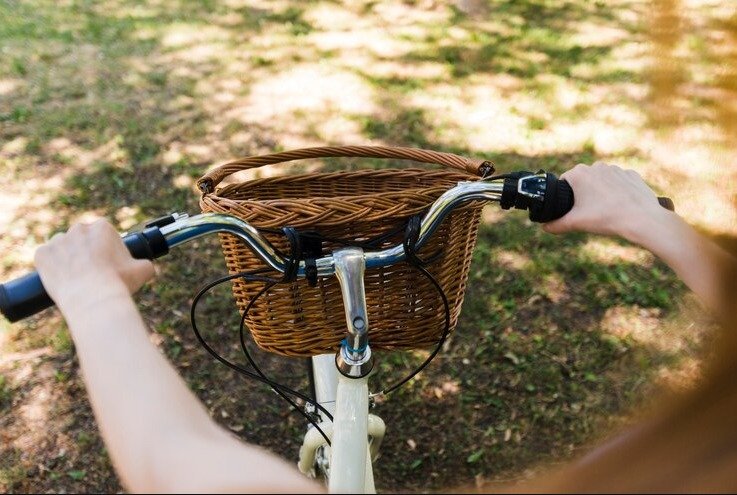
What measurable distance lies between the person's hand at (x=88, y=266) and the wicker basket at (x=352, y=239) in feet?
0.81

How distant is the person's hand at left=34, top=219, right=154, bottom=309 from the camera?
100cm

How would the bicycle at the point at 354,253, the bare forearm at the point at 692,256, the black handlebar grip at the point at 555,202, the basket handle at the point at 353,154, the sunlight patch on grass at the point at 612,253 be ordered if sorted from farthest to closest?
the sunlight patch on grass at the point at 612,253 < the basket handle at the point at 353,154 < the black handlebar grip at the point at 555,202 < the bicycle at the point at 354,253 < the bare forearm at the point at 692,256

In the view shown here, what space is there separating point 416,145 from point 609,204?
2805 mm

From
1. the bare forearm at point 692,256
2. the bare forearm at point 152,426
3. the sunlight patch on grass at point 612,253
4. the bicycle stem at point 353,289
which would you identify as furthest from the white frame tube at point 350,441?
the sunlight patch on grass at point 612,253

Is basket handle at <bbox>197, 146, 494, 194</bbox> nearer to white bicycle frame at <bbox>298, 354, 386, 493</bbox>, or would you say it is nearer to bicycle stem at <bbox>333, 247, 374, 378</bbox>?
bicycle stem at <bbox>333, 247, 374, 378</bbox>

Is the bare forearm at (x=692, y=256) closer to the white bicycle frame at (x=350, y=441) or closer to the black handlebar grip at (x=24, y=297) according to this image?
the white bicycle frame at (x=350, y=441)

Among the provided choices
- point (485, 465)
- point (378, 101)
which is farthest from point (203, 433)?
point (378, 101)

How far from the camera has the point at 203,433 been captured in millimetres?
860

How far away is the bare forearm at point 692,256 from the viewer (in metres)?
0.78

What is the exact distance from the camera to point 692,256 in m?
1.12

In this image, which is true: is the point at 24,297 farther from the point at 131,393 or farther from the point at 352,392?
the point at 352,392

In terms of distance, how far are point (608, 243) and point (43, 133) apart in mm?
3576

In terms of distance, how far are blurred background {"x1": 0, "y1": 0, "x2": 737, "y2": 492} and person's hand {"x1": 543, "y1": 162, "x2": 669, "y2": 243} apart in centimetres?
20

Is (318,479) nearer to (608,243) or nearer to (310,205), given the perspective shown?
(310,205)
